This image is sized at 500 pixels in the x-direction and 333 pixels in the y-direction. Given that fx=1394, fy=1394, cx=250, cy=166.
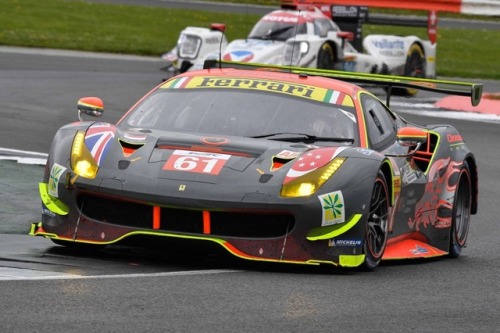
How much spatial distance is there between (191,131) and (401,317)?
2494 mm

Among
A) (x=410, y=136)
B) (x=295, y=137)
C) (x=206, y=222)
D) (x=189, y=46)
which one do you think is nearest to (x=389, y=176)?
(x=410, y=136)

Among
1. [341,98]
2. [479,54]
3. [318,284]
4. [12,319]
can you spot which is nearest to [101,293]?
[12,319]

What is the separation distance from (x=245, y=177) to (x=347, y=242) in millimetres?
650

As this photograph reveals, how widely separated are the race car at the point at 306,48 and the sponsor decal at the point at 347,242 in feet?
46.5

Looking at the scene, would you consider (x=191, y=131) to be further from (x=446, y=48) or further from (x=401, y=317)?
(x=446, y=48)

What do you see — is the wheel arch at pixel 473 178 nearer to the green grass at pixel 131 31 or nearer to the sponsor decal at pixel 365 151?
the sponsor decal at pixel 365 151

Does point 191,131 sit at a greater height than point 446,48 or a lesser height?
greater

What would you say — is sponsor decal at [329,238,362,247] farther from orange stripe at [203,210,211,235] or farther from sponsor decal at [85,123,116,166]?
sponsor decal at [85,123,116,166]

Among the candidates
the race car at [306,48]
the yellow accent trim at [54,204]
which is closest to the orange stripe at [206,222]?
the yellow accent trim at [54,204]

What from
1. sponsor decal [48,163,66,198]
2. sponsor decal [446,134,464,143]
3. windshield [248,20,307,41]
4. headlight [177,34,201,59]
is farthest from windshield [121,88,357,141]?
windshield [248,20,307,41]

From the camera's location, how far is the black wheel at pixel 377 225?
7676 millimetres

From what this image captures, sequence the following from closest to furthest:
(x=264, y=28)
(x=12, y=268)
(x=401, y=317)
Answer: (x=401, y=317) < (x=12, y=268) < (x=264, y=28)

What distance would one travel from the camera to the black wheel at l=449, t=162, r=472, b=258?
9.37 metres

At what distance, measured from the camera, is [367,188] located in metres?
7.50
